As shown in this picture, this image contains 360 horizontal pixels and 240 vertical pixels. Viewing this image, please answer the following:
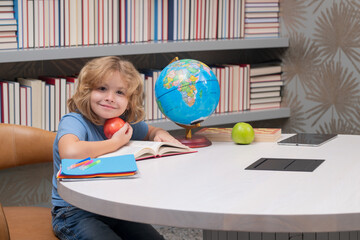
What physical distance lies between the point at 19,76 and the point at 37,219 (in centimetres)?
125

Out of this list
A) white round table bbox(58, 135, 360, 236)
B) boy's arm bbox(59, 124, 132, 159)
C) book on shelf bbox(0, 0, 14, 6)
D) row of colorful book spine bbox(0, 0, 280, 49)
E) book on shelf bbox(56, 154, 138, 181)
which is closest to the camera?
white round table bbox(58, 135, 360, 236)

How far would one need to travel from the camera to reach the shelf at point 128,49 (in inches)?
105

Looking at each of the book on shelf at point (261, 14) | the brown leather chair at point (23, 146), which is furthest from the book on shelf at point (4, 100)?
the book on shelf at point (261, 14)

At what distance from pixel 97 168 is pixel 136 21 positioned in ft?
5.16

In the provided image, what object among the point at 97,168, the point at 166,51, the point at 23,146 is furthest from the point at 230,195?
the point at 166,51

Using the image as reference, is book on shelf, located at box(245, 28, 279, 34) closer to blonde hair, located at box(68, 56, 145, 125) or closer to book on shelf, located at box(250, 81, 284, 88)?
book on shelf, located at box(250, 81, 284, 88)

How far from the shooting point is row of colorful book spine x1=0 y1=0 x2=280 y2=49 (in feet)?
9.11

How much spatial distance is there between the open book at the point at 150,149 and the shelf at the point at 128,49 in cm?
96

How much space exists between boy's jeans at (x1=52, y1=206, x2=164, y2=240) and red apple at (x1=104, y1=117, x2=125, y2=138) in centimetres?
31

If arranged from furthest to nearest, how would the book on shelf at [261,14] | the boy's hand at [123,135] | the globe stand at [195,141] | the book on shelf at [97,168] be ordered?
1. the book on shelf at [261,14]
2. the globe stand at [195,141]
3. the boy's hand at [123,135]
4. the book on shelf at [97,168]

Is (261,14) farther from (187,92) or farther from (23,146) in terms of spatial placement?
(23,146)

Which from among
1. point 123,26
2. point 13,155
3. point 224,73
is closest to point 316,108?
point 224,73

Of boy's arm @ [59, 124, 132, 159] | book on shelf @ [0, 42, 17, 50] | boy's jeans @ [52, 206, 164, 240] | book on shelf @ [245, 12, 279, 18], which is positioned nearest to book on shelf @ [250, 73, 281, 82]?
book on shelf @ [245, 12, 279, 18]

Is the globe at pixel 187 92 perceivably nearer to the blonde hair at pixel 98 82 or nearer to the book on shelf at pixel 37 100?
the blonde hair at pixel 98 82
